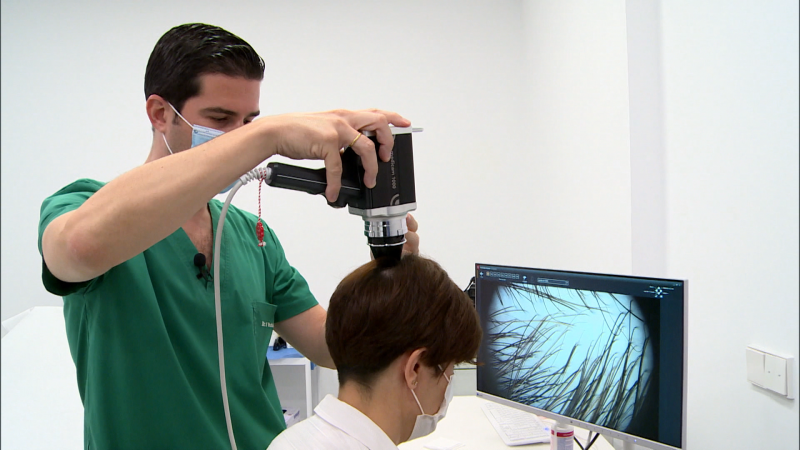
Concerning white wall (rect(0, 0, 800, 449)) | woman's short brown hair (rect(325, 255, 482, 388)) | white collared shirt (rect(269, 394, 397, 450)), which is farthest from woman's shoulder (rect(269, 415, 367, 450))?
white wall (rect(0, 0, 800, 449))

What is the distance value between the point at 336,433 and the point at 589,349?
63 cm

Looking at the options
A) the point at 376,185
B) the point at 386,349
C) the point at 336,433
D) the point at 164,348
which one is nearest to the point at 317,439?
the point at 336,433

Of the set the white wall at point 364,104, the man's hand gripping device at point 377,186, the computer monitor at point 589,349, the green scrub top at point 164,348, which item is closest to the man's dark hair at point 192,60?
the green scrub top at point 164,348

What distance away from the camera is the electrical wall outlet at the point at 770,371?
114 centimetres

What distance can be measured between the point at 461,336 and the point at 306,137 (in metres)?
0.49

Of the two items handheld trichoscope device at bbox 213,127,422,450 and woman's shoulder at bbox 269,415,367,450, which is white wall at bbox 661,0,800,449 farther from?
woman's shoulder at bbox 269,415,367,450

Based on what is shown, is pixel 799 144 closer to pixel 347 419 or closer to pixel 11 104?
pixel 347 419

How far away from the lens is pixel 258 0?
3.25 metres

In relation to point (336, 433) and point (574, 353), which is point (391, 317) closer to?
point (336, 433)

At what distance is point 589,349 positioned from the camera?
124cm

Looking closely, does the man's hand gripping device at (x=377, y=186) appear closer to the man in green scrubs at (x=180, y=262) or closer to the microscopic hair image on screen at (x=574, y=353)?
the man in green scrubs at (x=180, y=262)

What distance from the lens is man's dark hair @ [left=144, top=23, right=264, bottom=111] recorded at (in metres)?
1.05

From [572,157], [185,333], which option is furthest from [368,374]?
[572,157]

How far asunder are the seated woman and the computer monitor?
1.17 feet
